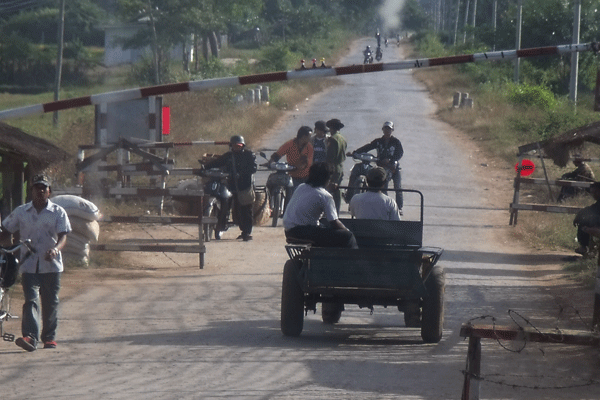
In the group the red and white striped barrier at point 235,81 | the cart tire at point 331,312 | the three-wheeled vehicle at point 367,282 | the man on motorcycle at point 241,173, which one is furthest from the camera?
the man on motorcycle at point 241,173

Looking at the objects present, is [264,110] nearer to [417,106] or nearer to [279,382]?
[417,106]

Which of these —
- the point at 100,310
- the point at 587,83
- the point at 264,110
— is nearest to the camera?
the point at 100,310

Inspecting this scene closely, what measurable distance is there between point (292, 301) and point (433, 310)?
126 centimetres

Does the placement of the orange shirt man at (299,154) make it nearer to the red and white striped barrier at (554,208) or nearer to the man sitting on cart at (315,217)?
the red and white striped barrier at (554,208)

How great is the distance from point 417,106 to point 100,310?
33661 millimetres

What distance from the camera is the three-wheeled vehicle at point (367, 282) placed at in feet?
28.3

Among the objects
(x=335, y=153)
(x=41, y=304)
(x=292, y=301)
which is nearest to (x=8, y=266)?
(x=41, y=304)

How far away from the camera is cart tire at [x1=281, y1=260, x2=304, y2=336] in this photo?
8961 mm

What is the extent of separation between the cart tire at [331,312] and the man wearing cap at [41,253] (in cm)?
266

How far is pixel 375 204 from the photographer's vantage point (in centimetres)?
998

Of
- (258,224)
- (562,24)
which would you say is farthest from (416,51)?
A: (258,224)

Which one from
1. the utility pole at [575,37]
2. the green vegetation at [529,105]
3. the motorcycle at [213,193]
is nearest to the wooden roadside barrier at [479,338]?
the green vegetation at [529,105]

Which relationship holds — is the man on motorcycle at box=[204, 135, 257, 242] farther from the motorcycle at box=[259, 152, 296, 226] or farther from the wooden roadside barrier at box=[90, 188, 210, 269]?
the wooden roadside barrier at box=[90, 188, 210, 269]

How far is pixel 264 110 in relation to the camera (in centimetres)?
3653
